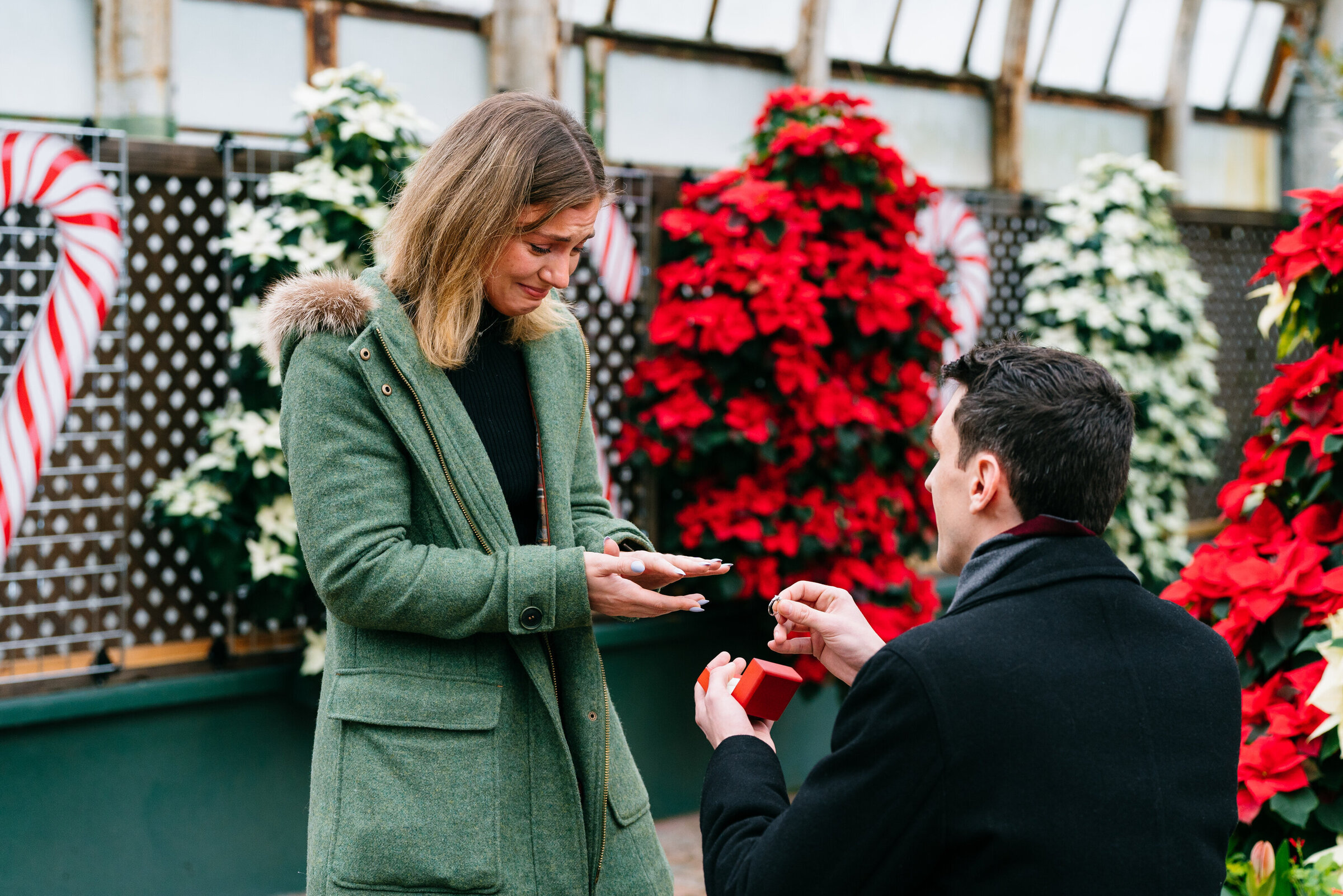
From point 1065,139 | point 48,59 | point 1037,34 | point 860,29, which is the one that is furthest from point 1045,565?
point 1065,139

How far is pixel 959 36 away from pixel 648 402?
467 cm

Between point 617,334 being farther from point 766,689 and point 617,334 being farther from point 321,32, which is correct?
point 766,689

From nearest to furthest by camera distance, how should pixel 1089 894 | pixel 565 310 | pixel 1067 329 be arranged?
pixel 1089 894 < pixel 565 310 < pixel 1067 329

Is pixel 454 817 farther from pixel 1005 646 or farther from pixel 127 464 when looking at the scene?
pixel 127 464

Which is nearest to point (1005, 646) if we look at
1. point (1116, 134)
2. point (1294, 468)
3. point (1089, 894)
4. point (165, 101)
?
point (1089, 894)

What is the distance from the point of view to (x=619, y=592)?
5.74 ft

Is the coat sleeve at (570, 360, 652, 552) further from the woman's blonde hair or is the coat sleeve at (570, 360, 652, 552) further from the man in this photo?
the man

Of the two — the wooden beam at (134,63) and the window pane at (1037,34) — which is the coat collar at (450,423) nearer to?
the wooden beam at (134,63)

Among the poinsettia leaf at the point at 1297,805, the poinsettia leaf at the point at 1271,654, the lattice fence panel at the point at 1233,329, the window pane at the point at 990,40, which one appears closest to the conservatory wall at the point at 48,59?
the poinsettia leaf at the point at 1271,654

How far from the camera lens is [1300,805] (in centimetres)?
225

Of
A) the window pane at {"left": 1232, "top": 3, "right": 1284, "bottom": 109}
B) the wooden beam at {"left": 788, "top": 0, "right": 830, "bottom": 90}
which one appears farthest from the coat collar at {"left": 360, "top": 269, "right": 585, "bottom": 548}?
the window pane at {"left": 1232, "top": 3, "right": 1284, "bottom": 109}

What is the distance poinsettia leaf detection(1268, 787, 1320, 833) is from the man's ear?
128 cm

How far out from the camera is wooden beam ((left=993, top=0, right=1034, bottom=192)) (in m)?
7.94

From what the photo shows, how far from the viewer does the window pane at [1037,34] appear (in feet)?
26.3
